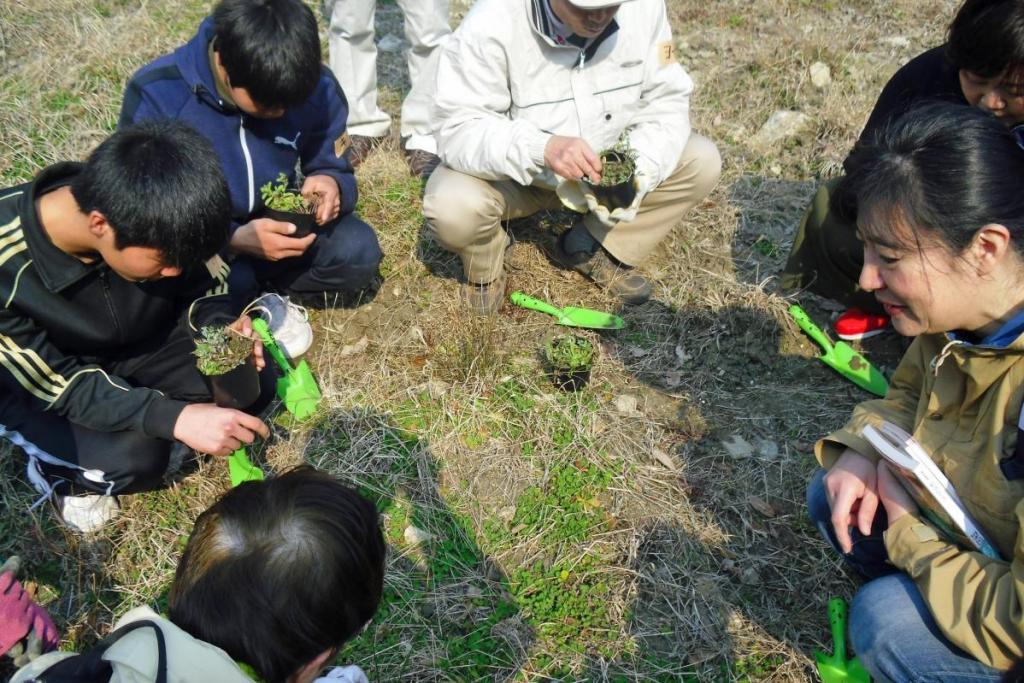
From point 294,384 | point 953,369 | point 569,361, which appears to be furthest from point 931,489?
point 294,384

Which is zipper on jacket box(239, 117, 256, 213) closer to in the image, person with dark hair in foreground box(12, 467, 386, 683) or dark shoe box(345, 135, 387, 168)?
dark shoe box(345, 135, 387, 168)

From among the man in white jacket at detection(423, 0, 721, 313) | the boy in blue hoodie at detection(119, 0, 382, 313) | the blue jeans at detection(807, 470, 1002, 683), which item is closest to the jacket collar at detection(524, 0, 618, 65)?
the man in white jacket at detection(423, 0, 721, 313)

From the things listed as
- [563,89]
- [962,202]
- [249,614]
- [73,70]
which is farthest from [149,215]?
[73,70]

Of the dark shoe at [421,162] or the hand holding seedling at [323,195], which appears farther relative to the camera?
the dark shoe at [421,162]

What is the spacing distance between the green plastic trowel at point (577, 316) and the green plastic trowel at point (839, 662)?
1619mm

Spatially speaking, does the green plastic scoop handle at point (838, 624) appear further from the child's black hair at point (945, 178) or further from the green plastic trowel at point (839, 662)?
the child's black hair at point (945, 178)

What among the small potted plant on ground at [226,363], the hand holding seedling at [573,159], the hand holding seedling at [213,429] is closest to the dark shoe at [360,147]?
the hand holding seedling at [573,159]

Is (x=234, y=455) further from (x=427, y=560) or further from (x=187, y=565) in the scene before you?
(x=187, y=565)

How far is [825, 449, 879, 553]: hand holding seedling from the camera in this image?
218cm

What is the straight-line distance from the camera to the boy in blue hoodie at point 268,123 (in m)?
2.79

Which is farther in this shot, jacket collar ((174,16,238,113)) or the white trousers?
the white trousers

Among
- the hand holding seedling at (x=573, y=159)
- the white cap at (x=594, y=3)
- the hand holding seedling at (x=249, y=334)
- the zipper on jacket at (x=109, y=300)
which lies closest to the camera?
the zipper on jacket at (x=109, y=300)

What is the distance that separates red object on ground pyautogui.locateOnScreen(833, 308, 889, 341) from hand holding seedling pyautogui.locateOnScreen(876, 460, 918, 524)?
146cm

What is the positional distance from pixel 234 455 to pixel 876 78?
4882mm
